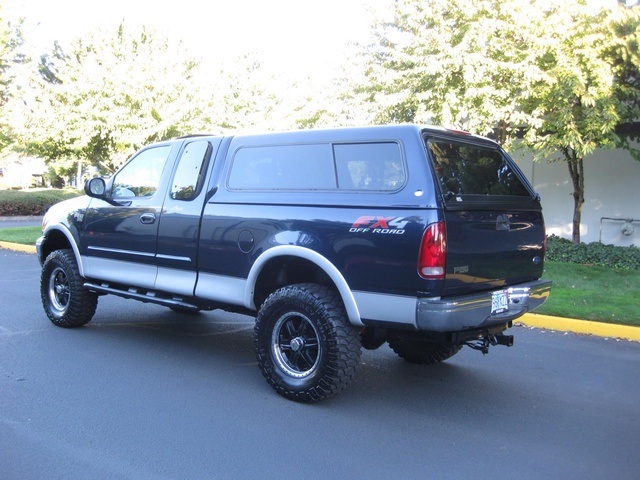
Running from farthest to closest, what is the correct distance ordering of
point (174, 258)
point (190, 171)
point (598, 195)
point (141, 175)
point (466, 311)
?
point (598, 195) < point (141, 175) < point (190, 171) < point (174, 258) < point (466, 311)

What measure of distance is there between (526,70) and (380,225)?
7.97 metres

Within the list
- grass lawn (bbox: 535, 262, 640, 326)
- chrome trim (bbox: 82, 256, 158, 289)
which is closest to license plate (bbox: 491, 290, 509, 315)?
chrome trim (bbox: 82, 256, 158, 289)

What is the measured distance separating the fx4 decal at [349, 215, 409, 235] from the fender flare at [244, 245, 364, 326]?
0.34m

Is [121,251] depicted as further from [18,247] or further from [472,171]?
[18,247]

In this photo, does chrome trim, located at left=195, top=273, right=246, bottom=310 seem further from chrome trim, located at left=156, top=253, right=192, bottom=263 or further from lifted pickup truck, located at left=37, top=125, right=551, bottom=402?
chrome trim, located at left=156, top=253, right=192, bottom=263

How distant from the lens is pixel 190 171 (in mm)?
5785

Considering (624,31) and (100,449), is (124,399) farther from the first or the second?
(624,31)

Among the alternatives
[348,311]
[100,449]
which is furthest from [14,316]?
[348,311]

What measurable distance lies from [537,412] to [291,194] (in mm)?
2516

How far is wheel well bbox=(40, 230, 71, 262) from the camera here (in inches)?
282

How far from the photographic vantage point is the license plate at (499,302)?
448 cm

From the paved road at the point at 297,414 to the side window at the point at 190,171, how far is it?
1594 mm

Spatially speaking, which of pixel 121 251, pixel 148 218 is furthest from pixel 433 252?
pixel 121 251

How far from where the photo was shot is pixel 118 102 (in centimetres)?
1941
